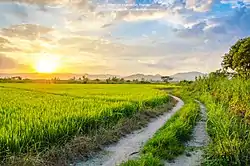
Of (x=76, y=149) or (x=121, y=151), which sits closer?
(x=76, y=149)

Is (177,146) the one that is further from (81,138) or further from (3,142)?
(3,142)

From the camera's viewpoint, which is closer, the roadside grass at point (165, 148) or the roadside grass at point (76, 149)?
the roadside grass at point (76, 149)

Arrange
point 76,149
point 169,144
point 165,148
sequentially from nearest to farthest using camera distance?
point 76,149 < point 165,148 < point 169,144

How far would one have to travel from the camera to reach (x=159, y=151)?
9.52 meters

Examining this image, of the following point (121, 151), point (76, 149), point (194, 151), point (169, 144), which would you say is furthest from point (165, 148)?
point (76, 149)

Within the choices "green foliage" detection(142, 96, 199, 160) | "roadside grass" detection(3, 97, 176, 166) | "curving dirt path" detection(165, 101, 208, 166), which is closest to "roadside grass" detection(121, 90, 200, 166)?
"green foliage" detection(142, 96, 199, 160)

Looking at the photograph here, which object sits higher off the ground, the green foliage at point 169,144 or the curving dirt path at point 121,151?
the green foliage at point 169,144

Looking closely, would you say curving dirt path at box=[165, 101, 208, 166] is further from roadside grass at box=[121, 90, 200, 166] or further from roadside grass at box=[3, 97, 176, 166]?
roadside grass at box=[3, 97, 176, 166]

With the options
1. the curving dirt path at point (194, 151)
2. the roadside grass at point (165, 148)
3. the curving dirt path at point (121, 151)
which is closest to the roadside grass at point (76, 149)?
the curving dirt path at point (121, 151)

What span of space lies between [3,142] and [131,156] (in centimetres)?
359

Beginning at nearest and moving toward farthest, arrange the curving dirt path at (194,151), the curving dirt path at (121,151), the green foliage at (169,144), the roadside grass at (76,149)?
the roadside grass at (76,149)
the curving dirt path at (194,151)
the curving dirt path at (121,151)
the green foliage at (169,144)

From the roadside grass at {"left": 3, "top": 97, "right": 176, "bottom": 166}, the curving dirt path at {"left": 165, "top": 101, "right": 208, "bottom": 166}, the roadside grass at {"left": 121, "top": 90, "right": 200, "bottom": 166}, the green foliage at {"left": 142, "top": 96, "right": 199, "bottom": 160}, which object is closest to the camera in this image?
the roadside grass at {"left": 3, "top": 97, "right": 176, "bottom": 166}

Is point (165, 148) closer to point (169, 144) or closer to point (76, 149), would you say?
point (169, 144)

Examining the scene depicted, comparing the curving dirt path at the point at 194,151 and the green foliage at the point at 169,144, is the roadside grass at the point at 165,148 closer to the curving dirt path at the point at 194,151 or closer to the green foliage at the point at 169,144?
the green foliage at the point at 169,144
